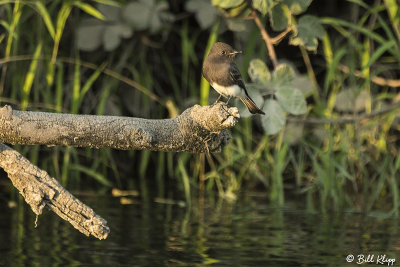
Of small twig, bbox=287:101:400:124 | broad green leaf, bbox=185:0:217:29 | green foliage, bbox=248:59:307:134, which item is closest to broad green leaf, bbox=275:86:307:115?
green foliage, bbox=248:59:307:134

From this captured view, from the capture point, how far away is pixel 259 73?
4895 millimetres

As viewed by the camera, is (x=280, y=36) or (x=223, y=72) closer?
(x=223, y=72)

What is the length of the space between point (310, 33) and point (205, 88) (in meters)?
1.24

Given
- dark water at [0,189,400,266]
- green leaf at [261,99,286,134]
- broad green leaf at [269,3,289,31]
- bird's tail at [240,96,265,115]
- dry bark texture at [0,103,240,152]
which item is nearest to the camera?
dry bark texture at [0,103,240,152]

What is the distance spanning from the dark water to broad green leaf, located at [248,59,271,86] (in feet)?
2.93

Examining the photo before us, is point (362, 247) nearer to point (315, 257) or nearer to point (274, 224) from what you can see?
point (315, 257)

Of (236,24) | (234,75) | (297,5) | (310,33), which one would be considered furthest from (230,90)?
(236,24)

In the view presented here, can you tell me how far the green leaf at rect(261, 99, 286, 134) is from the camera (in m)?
4.75

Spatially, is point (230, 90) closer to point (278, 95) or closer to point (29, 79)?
point (278, 95)

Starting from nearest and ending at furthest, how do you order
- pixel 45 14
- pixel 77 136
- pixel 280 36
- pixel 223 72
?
pixel 77 136
pixel 223 72
pixel 280 36
pixel 45 14

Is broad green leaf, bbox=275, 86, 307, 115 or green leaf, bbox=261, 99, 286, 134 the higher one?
broad green leaf, bbox=275, 86, 307, 115

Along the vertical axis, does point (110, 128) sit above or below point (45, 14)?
below

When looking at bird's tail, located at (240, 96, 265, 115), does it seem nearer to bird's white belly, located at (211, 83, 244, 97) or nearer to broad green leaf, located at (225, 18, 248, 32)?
bird's white belly, located at (211, 83, 244, 97)

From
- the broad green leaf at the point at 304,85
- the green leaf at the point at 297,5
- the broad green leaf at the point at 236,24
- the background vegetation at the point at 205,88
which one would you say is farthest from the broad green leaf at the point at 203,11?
the green leaf at the point at 297,5
